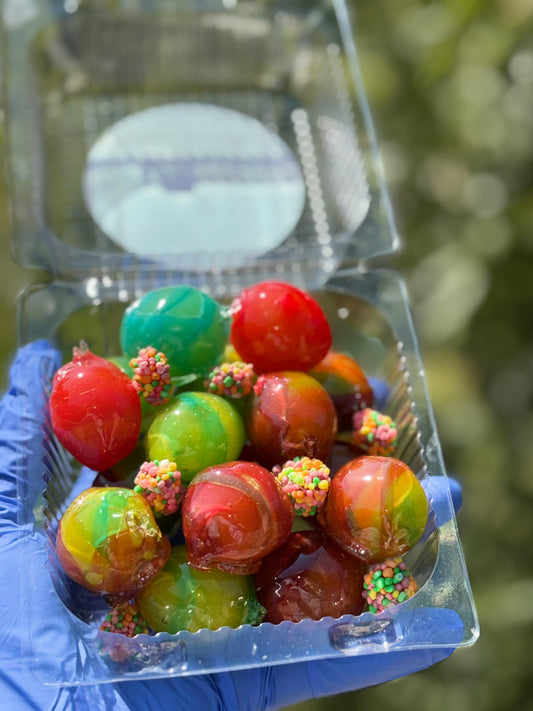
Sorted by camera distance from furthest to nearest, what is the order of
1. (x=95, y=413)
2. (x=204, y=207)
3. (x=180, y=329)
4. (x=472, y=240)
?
(x=472, y=240), (x=204, y=207), (x=180, y=329), (x=95, y=413)

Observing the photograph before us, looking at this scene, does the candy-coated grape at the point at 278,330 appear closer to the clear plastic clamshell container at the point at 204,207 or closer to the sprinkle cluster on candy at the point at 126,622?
the clear plastic clamshell container at the point at 204,207

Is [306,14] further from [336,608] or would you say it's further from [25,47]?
[336,608]

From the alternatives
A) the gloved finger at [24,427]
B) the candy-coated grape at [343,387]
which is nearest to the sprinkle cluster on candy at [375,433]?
the candy-coated grape at [343,387]

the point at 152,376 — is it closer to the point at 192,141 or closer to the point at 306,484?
the point at 306,484

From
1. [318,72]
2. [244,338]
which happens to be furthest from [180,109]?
[244,338]

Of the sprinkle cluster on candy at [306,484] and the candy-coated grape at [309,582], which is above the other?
the sprinkle cluster on candy at [306,484]

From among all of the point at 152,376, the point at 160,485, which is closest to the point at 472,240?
the point at 152,376
